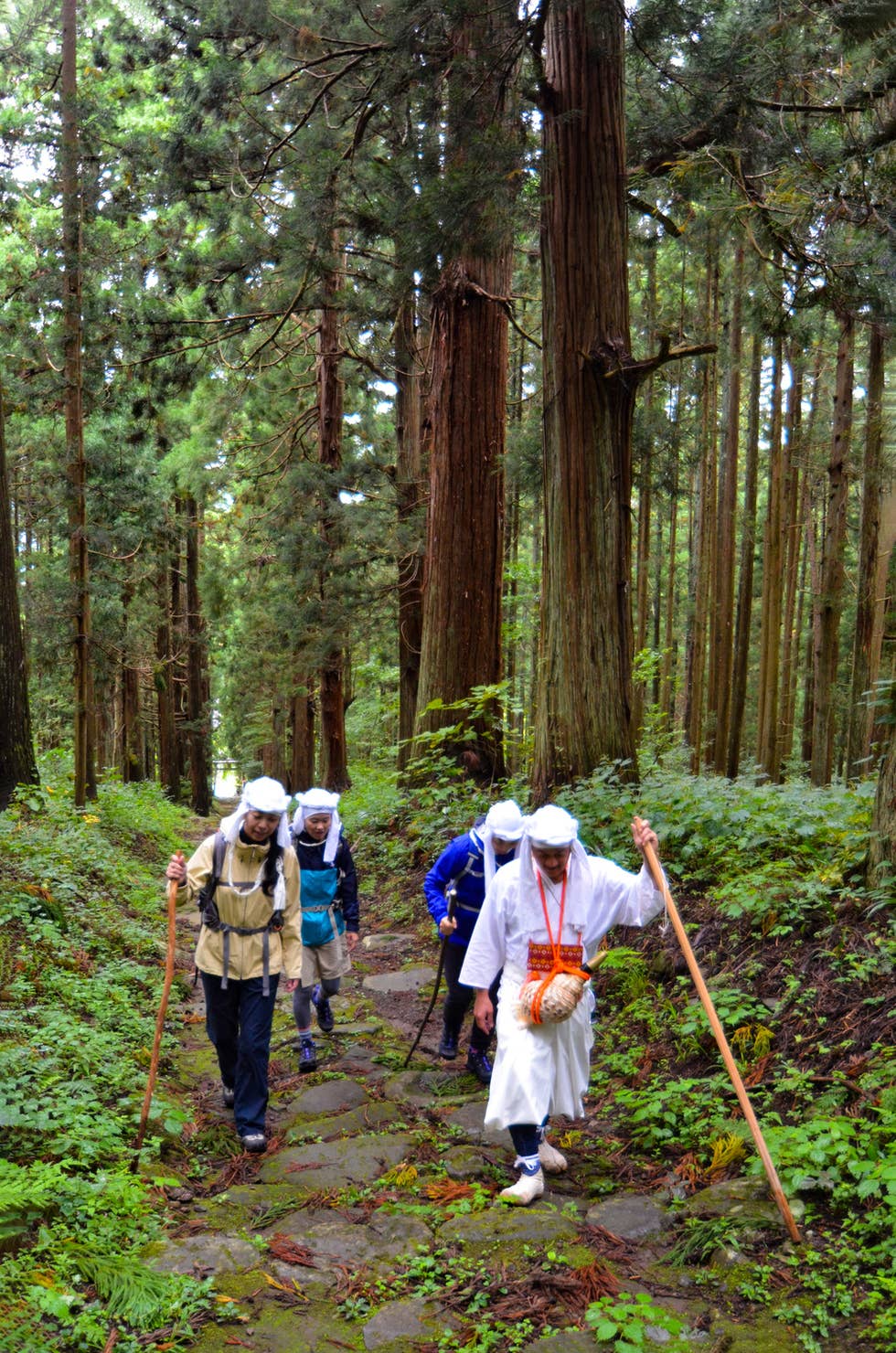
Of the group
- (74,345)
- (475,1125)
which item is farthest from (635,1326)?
(74,345)

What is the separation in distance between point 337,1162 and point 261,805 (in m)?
1.81

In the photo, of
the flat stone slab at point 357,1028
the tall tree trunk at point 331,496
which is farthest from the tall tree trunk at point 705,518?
the flat stone slab at point 357,1028

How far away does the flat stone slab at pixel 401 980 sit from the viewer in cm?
813

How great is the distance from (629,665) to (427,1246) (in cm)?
544

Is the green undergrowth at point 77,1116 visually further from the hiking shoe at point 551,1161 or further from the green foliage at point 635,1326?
the hiking shoe at point 551,1161

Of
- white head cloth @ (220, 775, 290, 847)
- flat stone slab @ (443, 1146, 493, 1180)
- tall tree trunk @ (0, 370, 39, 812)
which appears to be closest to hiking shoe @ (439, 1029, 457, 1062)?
flat stone slab @ (443, 1146, 493, 1180)

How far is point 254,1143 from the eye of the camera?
5.03 m

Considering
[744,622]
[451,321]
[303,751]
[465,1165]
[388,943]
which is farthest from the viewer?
[303,751]

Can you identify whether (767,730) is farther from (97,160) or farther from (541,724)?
(97,160)

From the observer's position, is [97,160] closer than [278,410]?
Yes

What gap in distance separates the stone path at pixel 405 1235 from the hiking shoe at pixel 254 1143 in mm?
58

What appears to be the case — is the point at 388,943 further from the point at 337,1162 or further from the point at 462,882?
the point at 337,1162

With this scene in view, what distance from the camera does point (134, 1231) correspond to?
3.82m

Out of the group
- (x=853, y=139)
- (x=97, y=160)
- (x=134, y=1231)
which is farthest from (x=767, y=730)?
(x=134, y=1231)
